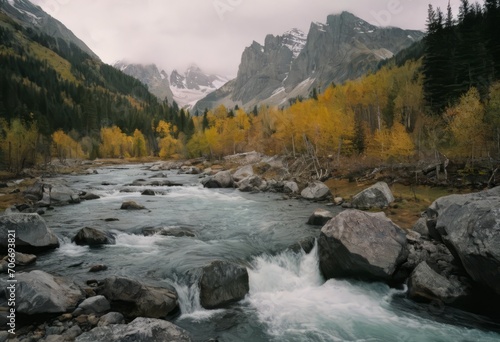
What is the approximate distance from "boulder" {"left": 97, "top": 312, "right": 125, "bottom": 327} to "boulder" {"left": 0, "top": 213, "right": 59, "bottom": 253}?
31.4 ft

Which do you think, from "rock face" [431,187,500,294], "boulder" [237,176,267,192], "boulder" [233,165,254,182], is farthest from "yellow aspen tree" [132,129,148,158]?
"rock face" [431,187,500,294]

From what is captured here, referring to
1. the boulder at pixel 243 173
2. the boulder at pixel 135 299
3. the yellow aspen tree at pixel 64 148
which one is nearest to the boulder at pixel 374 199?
the boulder at pixel 135 299

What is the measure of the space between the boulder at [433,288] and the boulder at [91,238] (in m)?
17.3

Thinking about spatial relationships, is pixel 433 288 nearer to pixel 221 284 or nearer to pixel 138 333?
pixel 221 284

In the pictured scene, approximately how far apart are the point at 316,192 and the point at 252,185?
40.2 feet

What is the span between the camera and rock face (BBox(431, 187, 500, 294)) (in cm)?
1166

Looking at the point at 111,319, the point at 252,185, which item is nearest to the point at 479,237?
the point at 111,319

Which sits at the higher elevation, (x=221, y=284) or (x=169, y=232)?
(x=169, y=232)

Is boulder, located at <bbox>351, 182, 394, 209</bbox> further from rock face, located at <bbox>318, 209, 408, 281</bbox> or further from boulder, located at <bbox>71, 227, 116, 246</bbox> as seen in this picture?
boulder, located at <bbox>71, 227, 116, 246</bbox>

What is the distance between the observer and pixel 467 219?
13.1 meters

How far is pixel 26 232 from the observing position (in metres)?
17.2

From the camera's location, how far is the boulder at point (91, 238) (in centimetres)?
1942

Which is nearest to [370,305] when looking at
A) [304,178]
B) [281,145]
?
[304,178]

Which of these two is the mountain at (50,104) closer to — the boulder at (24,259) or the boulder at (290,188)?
the boulder at (290,188)
